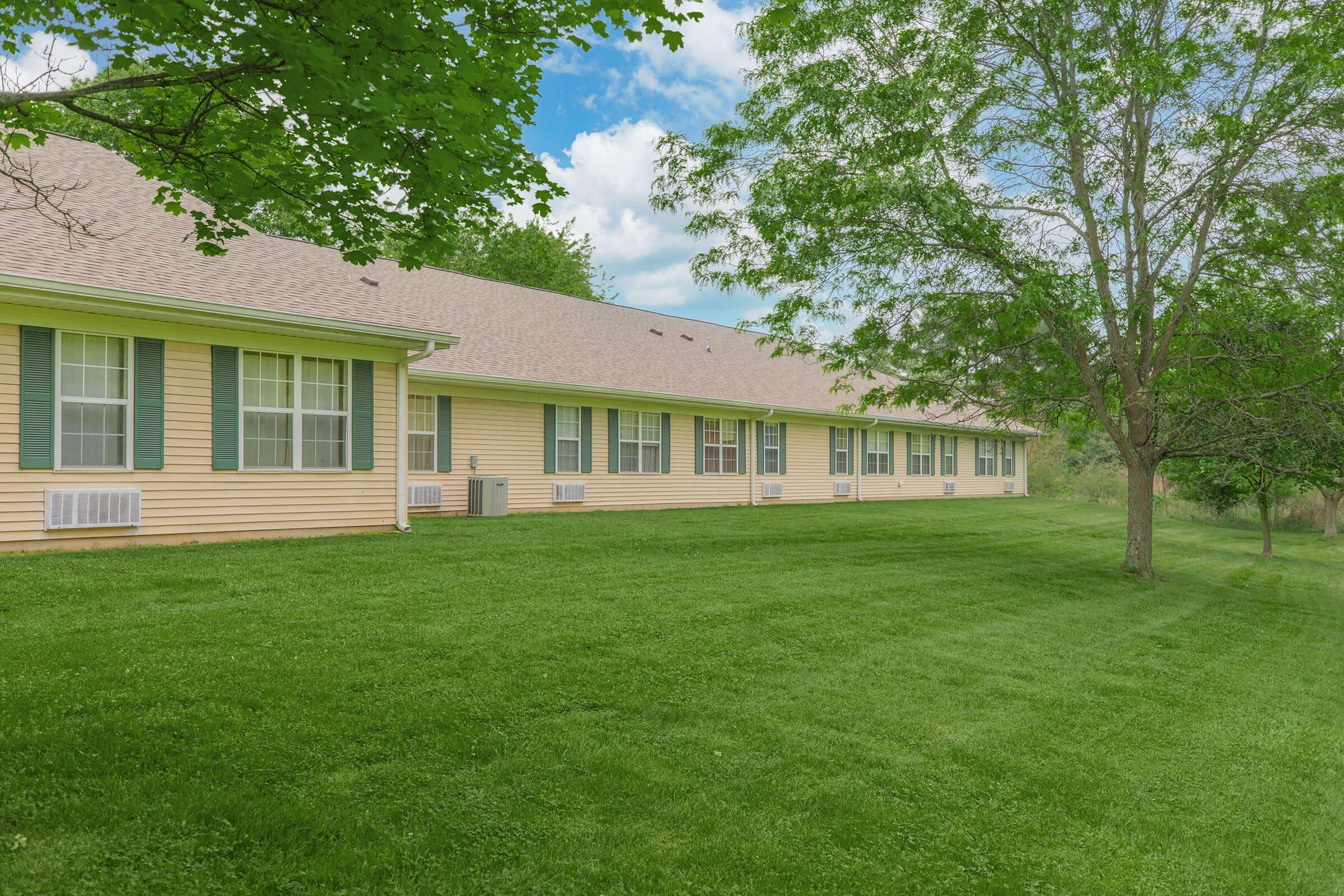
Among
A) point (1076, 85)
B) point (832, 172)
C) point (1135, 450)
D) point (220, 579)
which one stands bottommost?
point (220, 579)

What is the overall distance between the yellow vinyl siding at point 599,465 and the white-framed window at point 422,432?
0.17 meters

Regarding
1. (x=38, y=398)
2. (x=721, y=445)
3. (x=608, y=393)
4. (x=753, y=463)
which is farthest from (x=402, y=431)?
(x=753, y=463)

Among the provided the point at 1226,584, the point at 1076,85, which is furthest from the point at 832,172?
the point at 1226,584

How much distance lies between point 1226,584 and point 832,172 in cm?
910

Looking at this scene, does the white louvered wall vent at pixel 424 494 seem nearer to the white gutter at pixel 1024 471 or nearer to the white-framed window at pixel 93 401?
the white-framed window at pixel 93 401

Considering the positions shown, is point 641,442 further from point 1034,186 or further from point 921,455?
point 921,455

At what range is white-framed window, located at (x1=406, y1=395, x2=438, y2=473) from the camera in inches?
557

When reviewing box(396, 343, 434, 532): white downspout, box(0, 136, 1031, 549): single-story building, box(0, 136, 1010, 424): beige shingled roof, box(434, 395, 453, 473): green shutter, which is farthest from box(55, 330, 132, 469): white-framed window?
box(434, 395, 453, 473): green shutter

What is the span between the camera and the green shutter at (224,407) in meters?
10.2

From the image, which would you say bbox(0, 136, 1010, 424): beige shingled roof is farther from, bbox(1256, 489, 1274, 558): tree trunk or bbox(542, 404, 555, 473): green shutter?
bbox(1256, 489, 1274, 558): tree trunk

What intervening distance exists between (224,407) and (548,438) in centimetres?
663

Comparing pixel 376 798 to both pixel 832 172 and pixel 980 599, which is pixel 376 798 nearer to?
pixel 980 599

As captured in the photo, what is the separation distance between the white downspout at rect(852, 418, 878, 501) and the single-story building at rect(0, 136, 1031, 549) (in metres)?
5.98

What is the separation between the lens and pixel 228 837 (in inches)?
120
